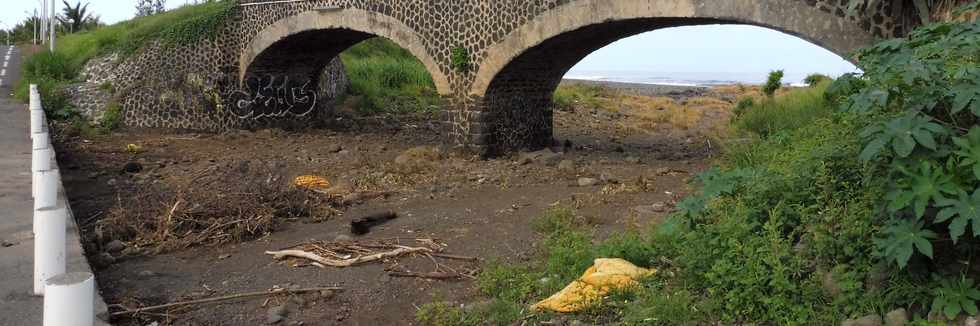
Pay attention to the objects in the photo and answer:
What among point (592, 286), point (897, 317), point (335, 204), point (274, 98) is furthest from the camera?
point (274, 98)

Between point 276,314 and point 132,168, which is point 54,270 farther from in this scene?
point 132,168

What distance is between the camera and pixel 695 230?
4.94 metres

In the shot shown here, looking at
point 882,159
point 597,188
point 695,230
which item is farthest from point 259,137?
point 882,159

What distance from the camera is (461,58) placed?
1214cm

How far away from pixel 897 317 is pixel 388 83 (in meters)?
18.8

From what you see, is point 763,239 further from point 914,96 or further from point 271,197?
point 271,197

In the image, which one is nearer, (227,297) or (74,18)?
(227,297)

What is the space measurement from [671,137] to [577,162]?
16.9 feet

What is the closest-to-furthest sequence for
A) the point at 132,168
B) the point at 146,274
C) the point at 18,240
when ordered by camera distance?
the point at 18,240, the point at 146,274, the point at 132,168

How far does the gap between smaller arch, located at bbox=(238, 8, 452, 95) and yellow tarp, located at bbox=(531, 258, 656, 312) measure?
25.9ft

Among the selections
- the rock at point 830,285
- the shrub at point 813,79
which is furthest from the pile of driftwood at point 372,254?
the shrub at point 813,79

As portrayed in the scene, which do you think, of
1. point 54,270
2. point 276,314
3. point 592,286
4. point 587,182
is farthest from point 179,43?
point 592,286

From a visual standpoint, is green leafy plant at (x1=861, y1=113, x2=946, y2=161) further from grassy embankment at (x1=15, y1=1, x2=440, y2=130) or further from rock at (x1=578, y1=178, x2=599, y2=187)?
grassy embankment at (x1=15, y1=1, x2=440, y2=130)

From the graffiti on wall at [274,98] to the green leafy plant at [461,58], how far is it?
6.41 meters
